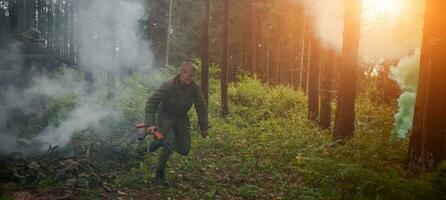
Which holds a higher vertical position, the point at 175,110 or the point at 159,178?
the point at 175,110

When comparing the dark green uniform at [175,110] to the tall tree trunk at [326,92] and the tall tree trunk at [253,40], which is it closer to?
the tall tree trunk at [326,92]

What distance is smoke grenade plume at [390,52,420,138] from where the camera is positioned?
36.9 feet

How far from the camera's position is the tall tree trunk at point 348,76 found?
9.93 meters

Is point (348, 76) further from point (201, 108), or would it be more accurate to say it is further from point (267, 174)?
point (201, 108)

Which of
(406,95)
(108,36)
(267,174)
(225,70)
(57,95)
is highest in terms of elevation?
(108,36)

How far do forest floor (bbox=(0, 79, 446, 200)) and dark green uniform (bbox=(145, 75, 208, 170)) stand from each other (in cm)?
80

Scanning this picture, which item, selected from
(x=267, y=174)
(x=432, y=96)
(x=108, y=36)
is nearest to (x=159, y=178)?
(x=267, y=174)

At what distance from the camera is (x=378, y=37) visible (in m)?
22.7

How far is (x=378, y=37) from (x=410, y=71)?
1132cm

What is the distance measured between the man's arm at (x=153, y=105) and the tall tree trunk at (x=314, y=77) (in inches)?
311

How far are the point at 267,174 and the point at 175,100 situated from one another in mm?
2804

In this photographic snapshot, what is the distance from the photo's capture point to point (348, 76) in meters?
9.91

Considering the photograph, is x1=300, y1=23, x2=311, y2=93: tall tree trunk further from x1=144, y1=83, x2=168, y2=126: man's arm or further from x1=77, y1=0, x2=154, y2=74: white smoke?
x1=144, y1=83, x2=168, y2=126: man's arm

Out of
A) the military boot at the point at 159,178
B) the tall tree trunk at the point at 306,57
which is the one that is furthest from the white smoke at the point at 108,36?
the military boot at the point at 159,178
